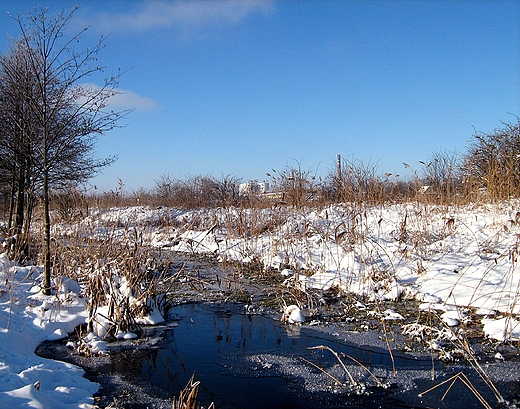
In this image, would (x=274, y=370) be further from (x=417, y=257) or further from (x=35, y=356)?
(x=417, y=257)

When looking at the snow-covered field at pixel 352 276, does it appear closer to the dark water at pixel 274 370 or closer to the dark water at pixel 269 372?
the dark water at pixel 269 372

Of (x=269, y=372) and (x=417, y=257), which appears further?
(x=417, y=257)

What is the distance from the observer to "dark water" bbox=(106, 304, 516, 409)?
3693 mm

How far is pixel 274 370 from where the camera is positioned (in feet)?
14.4

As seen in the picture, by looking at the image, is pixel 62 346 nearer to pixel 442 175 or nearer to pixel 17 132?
pixel 17 132

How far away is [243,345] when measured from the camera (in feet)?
16.9

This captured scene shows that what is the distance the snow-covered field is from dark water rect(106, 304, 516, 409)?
2.82 feet

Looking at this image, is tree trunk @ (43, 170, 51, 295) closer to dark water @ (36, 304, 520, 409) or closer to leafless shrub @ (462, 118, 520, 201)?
dark water @ (36, 304, 520, 409)

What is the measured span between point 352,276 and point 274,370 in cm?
365

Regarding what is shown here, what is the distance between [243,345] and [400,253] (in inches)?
155

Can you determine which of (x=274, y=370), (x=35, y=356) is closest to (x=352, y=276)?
(x=274, y=370)

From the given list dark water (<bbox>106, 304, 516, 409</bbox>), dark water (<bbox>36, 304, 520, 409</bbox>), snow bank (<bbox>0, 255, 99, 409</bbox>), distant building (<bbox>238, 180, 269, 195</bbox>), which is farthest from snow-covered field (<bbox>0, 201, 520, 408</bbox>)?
distant building (<bbox>238, 180, 269, 195</bbox>)

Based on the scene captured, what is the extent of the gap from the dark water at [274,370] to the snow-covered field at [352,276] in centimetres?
86

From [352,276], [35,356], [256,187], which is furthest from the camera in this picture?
[256,187]
